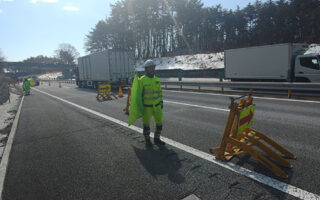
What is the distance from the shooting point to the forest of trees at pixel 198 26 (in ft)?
130

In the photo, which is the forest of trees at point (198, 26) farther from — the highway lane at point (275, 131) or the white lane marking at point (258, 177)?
the white lane marking at point (258, 177)

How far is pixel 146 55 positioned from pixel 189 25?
1383cm

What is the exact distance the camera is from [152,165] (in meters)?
4.05

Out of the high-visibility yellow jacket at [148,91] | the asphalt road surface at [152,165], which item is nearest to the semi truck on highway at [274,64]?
the asphalt road surface at [152,165]

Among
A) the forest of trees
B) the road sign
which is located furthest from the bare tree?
the road sign

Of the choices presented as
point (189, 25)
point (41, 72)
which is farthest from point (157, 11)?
point (41, 72)

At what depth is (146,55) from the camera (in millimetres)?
59531

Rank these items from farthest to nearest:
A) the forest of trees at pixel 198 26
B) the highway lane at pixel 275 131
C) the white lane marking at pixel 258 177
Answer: the forest of trees at pixel 198 26 → the highway lane at pixel 275 131 → the white lane marking at pixel 258 177

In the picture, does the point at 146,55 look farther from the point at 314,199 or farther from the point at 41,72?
the point at 41,72

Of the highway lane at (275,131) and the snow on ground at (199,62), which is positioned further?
the snow on ground at (199,62)

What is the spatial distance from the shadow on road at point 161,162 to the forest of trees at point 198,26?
129 feet

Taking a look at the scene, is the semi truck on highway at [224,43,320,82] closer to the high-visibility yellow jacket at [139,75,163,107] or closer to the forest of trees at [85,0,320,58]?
the high-visibility yellow jacket at [139,75,163,107]

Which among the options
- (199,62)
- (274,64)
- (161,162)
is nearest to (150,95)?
(161,162)

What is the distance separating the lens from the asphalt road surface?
10.4 feet
